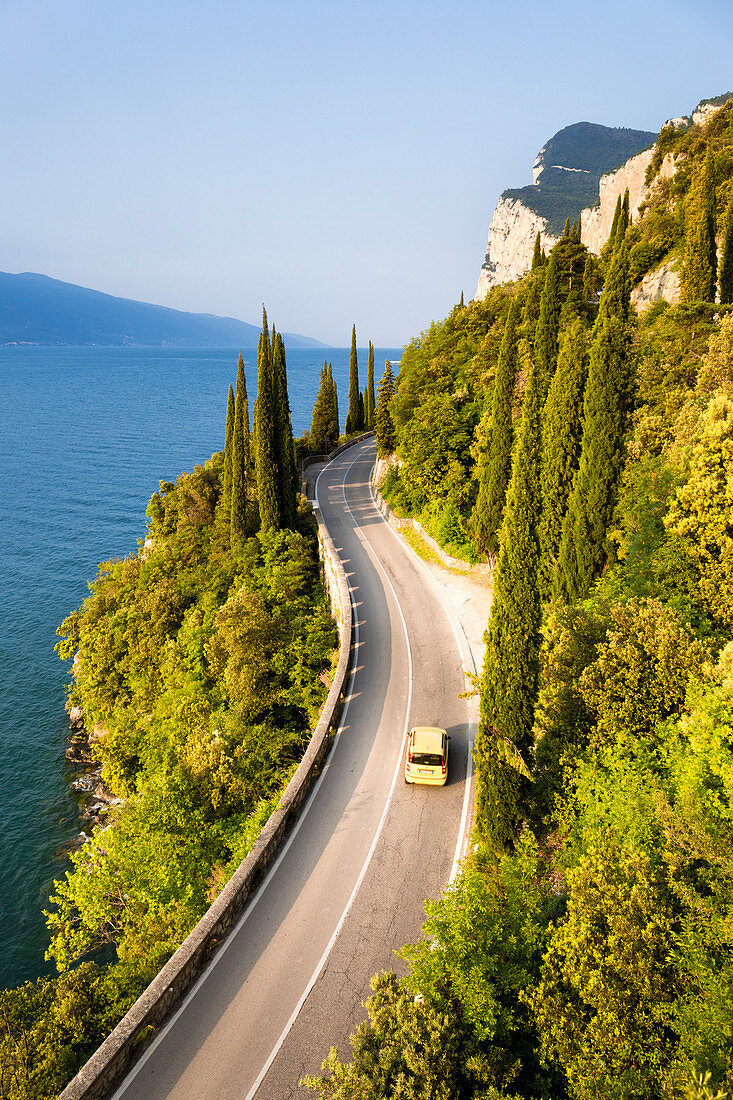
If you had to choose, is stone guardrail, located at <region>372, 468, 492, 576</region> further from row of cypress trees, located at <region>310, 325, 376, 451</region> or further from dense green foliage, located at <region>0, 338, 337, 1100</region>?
row of cypress trees, located at <region>310, 325, 376, 451</region>

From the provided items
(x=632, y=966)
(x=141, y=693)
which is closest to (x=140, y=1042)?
(x=632, y=966)

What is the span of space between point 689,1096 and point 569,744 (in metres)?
8.51

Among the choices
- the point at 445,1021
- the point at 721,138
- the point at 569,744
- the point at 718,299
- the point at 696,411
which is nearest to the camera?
the point at 445,1021

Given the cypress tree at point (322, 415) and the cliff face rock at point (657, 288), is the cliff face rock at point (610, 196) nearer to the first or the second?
the cliff face rock at point (657, 288)

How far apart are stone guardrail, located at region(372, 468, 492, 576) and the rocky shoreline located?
19.7m

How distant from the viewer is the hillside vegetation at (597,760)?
7801 mm

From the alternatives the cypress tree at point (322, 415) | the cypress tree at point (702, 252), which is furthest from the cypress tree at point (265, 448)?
the cypress tree at point (702, 252)

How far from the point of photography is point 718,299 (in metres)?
34.0

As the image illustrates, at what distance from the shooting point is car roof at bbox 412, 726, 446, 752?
16766 millimetres

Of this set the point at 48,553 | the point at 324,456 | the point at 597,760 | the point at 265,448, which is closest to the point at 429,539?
the point at 265,448

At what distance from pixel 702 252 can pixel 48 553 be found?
56398mm

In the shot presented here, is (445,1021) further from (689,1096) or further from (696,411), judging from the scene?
(696,411)

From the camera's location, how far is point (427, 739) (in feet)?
55.9

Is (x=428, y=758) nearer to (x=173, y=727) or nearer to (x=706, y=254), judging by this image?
(x=173, y=727)
